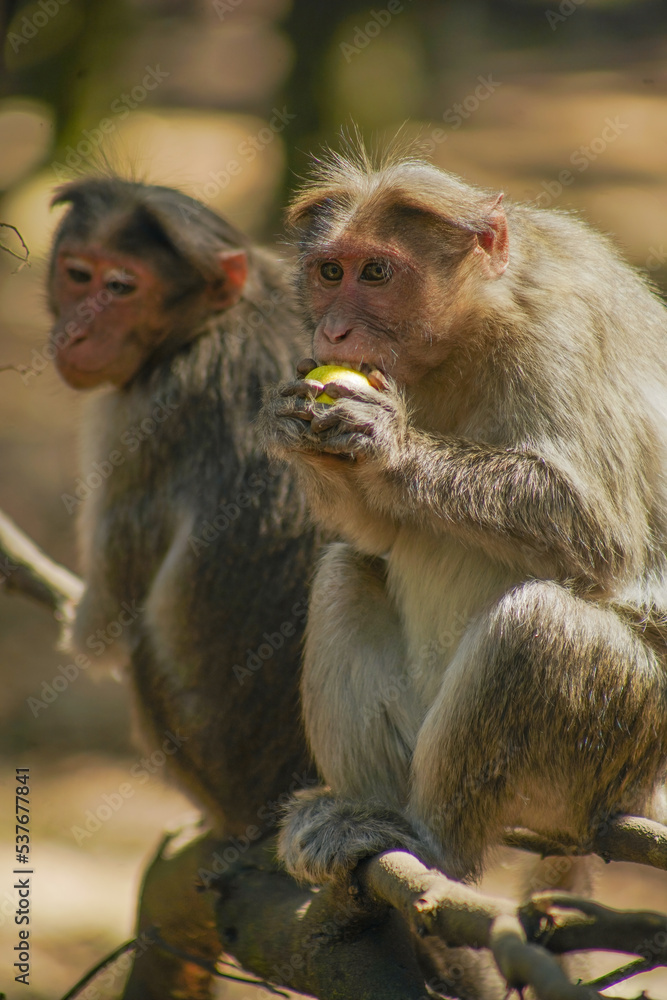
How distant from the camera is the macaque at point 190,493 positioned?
19.6 ft

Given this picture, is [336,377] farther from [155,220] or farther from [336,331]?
[155,220]

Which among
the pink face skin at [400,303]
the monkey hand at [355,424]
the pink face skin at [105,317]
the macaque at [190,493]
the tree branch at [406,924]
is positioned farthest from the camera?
the pink face skin at [105,317]

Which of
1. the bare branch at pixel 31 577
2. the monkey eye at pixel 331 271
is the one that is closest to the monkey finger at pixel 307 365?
the monkey eye at pixel 331 271

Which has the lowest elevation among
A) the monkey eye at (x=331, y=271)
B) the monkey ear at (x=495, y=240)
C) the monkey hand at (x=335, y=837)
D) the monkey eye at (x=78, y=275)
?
the monkey hand at (x=335, y=837)

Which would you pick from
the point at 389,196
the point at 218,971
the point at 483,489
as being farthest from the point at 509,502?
the point at 218,971

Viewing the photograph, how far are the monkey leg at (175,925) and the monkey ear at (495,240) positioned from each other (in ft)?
11.7

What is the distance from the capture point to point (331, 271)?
4395 millimetres

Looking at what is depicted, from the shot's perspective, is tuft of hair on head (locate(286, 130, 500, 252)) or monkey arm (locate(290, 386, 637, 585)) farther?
tuft of hair on head (locate(286, 130, 500, 252))

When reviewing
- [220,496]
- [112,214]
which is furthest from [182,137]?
[220,496]

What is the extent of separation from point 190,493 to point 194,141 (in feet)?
38.8

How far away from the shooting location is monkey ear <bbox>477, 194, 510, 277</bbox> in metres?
4.28

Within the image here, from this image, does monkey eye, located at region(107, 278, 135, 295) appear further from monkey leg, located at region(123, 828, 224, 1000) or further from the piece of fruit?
monkey leg, located at region(123, 828, 224, 1000)

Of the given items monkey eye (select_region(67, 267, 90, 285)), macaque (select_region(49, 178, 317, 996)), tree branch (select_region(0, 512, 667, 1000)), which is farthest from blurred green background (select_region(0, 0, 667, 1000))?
tree branch (select_region(0, 512, 667, 1000))

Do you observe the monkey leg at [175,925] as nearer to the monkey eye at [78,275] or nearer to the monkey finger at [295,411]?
the monkey finger at [295,411]
